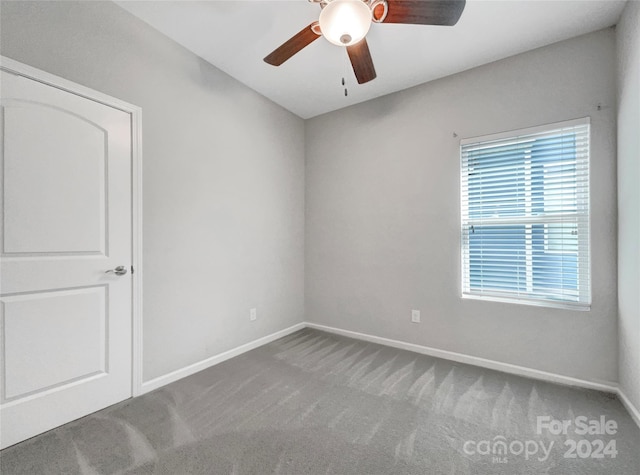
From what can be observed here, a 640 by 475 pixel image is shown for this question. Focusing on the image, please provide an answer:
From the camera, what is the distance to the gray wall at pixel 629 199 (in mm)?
1722

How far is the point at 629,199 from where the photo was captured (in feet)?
5.95

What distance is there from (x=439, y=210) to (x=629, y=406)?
185cm

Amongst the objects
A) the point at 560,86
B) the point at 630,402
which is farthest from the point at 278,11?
the point at 630,402

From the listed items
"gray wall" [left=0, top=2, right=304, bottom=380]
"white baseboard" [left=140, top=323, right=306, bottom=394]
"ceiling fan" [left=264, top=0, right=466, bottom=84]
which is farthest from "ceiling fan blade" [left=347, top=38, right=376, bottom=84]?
"white baseboard" [left=140, top=323, right=306, bottom=394]

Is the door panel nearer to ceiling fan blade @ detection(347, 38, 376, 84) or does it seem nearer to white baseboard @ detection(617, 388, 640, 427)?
ceiling fan blade @ detection(347, 38, 376, 84)

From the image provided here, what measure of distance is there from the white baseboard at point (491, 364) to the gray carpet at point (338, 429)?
0.08 meters

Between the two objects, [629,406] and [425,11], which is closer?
[425,11]

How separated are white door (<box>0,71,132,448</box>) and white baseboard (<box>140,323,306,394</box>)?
0.18m

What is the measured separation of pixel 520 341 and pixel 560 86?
2090 millimetres

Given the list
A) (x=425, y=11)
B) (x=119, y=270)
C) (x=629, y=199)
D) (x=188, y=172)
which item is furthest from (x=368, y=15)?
(x=119, y=270)

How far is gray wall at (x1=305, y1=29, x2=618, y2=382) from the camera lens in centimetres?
209

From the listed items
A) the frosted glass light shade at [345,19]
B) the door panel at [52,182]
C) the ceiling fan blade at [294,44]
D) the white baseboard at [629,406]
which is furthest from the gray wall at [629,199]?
the door panel at [52,182]

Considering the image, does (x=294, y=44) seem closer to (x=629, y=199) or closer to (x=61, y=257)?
(x=61, y=257)

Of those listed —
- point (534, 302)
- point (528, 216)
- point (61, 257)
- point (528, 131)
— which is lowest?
point (534, 302)
